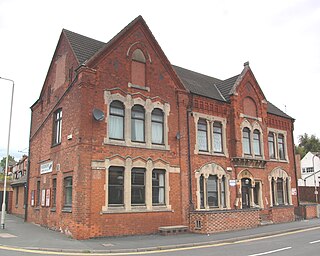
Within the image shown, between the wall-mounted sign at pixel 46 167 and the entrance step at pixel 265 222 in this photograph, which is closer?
the wall-mounted sign at pixel 46 167

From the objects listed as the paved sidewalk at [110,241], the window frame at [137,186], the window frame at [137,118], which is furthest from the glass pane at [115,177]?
the paved sidewalk at [110,241]

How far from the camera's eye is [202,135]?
22016 millimetres

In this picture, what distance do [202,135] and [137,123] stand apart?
17.3 feet

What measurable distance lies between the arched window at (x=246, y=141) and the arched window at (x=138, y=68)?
9073 millimetres

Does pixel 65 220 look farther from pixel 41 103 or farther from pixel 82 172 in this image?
pixel 41 103

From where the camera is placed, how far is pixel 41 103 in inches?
942

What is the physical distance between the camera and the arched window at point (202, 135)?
21750mm

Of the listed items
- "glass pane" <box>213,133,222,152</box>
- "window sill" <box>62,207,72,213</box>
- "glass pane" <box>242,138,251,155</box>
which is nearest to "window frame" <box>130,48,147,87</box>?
"glass pane" <box>213,133,222,152</box>

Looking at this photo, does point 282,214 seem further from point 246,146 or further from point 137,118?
point 137,118

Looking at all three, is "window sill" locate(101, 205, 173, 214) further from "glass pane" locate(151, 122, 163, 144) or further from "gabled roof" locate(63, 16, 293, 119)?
"gabled roof" locate(63, 16, 293, 119)

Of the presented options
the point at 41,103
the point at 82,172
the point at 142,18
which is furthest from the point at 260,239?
the point at 41,103

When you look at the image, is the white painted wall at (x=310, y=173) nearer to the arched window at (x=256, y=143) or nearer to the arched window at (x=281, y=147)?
the arched window at (x=281, y=147)

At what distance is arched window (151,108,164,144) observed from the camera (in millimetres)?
19250

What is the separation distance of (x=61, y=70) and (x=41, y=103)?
4594mm
